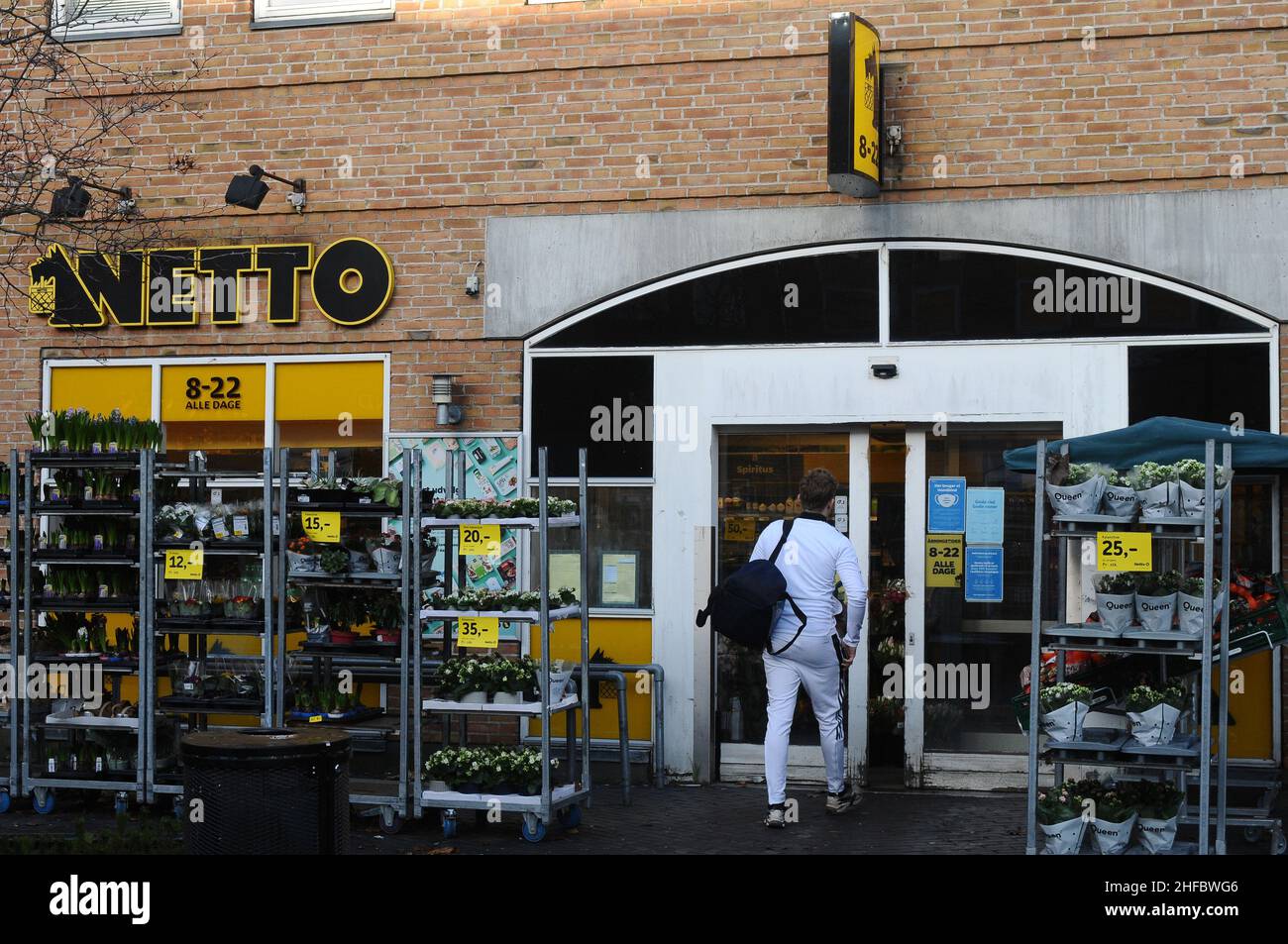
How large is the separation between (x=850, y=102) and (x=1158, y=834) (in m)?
5.14

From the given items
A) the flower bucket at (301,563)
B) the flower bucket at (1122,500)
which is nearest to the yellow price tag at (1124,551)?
the flower bucket at (1122,500)

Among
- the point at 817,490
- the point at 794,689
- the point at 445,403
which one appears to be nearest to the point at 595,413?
the point at 445,403

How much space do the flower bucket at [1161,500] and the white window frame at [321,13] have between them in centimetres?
717

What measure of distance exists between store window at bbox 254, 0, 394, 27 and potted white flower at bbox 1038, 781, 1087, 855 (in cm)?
780

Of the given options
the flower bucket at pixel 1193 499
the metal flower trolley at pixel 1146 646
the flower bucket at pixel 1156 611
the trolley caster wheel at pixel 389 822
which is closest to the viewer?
the metal flower trolley at pixel 1146 646

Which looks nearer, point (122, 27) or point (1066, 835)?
point (1066, 835)

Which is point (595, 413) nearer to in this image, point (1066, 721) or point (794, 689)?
point (794, 689)

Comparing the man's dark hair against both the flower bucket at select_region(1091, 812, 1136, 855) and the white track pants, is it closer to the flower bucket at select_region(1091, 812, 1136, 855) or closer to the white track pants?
the white track pants

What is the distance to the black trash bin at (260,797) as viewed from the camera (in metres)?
7.36

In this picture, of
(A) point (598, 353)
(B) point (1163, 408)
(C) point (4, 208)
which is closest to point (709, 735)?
(A) point (598, 353)

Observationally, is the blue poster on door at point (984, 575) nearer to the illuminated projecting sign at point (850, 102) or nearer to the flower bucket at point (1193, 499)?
the illuminated projecting sign at point (850, 102)

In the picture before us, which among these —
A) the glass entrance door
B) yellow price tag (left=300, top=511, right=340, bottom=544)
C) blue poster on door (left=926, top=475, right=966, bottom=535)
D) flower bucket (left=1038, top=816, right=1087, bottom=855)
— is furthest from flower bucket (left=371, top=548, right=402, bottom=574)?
flower bucket (left=1038, top=816, right=1087, bottom=855)

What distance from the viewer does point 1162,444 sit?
28.3ft

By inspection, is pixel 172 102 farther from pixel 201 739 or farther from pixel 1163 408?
pixel 1163 408
